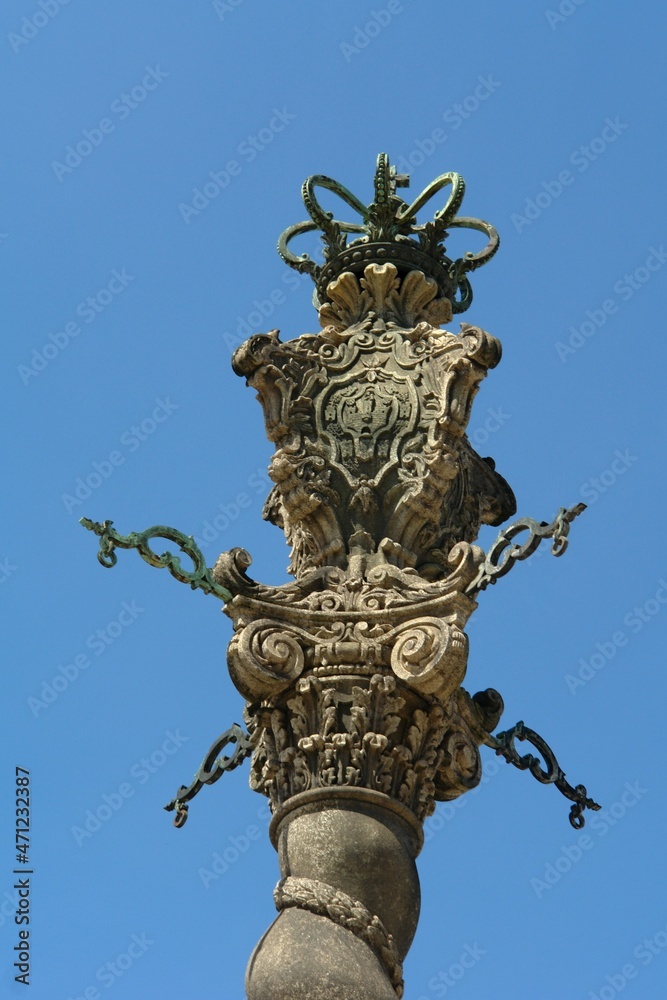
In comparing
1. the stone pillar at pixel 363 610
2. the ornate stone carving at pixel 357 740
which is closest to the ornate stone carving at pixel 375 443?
the stone pillar at pixel 363 610

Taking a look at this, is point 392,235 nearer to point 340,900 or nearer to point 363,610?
point 363,610

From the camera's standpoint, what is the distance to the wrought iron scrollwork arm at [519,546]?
13.3 metres

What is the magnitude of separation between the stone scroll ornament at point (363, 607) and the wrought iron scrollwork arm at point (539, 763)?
2 centimetres

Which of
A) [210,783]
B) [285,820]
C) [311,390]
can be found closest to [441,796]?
[285,820]

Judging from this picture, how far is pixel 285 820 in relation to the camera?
42.8 ft

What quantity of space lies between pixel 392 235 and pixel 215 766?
5.25 m

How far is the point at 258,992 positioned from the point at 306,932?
538 millimetres

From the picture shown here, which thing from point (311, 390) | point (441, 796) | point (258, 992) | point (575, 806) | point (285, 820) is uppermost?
point (311, 390)

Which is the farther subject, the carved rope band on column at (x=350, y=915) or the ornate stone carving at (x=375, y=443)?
the ornate stone carving at (x=375, y=443)

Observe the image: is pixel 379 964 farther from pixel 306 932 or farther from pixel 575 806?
pixel 575 806

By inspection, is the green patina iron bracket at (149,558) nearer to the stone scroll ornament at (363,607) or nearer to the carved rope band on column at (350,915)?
the stone scroll ornament at (363,607)

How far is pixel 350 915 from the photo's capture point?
478 inches

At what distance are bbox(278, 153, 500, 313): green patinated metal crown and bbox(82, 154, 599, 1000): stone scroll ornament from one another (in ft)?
0.13

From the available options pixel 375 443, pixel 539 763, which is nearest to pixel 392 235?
pixel 375 443
